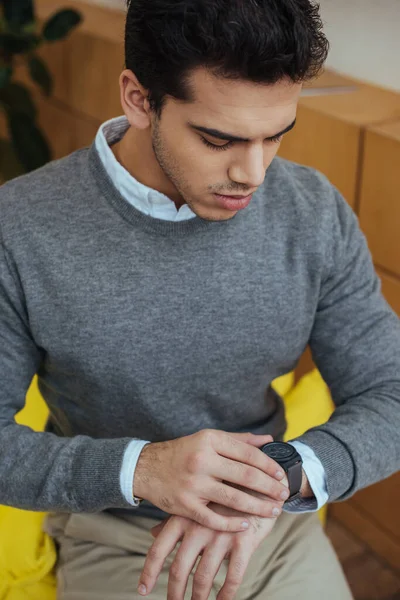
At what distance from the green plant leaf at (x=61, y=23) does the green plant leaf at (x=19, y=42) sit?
0.45ft

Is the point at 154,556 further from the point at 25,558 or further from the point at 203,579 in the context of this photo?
the point at 25,558

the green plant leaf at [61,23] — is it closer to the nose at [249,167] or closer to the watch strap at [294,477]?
the nose at [249,167]

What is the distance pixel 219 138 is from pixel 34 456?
0.57 meters

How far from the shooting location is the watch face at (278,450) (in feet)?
4.00

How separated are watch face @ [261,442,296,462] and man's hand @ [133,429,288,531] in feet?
0.13

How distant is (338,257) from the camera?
4.65ft

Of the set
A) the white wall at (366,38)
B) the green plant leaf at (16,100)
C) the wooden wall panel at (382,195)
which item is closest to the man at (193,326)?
the wooden wall panel at (382,195)

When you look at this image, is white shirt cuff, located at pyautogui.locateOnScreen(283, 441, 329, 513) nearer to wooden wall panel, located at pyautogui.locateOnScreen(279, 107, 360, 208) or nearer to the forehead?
the forehead

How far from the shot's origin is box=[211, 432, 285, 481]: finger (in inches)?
45.4

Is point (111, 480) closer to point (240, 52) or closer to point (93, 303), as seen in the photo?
point (93, 303)

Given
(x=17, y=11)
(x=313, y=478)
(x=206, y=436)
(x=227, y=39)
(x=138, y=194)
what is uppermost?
(x=227, y=39)

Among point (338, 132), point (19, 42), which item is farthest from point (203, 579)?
point (19, 42)

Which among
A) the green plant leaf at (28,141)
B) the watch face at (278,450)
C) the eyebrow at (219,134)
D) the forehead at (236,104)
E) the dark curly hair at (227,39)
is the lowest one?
the green plant leaf at (28,141)

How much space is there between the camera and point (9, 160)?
327 cm
